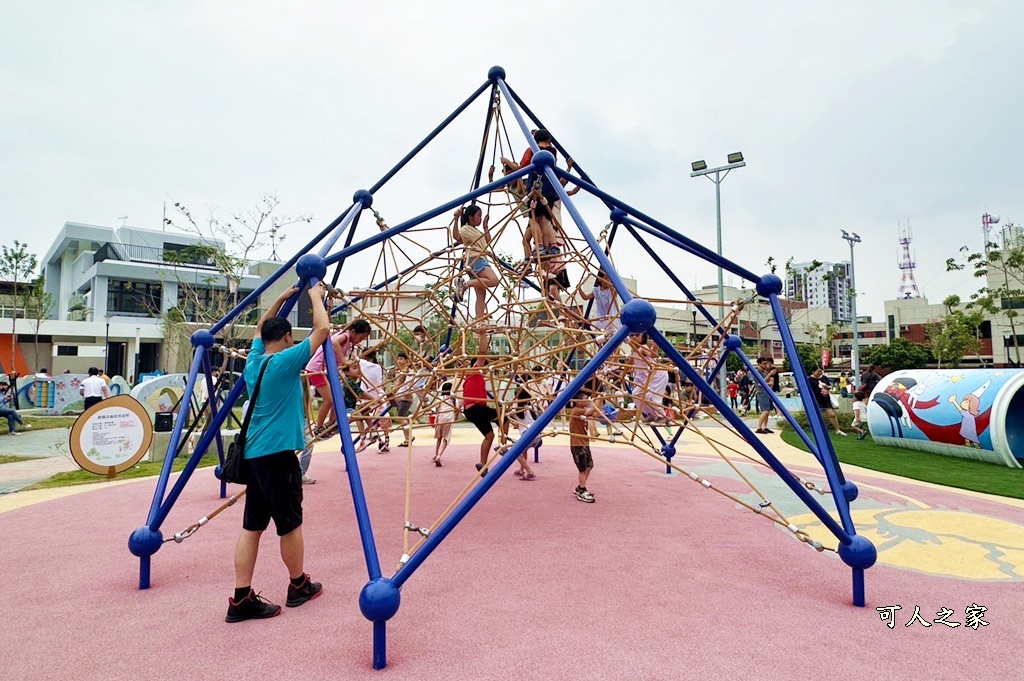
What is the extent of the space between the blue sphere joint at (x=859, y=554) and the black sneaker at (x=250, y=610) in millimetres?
3408

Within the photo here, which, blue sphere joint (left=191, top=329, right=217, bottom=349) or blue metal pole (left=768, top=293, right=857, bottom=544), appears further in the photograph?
→ blue sphere joint (left=191, top=329, right=217, bottom=349)

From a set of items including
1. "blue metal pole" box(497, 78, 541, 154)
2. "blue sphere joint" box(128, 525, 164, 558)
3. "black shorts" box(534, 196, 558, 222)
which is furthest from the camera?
"black shorts" box(534, 196, 558, 222)

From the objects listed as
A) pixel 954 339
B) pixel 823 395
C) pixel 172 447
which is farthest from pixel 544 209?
pixel 954 339

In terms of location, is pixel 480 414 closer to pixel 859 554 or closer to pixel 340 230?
pixel 340 230

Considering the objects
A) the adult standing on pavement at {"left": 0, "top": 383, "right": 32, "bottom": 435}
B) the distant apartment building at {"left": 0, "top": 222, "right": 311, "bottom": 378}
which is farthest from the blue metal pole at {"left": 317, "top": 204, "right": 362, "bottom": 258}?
the distant apartment building at {"left": 0, "top": 222, "right": 311, "bottom": 378}

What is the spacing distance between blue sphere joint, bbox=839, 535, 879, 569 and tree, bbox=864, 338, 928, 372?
134 ft

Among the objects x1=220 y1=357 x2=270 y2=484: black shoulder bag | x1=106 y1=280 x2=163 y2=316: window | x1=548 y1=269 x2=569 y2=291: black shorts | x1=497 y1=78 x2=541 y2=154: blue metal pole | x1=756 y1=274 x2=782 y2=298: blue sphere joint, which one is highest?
x1=106 y1=280 x2=163 y2=316: window

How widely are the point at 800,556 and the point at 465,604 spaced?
2.66 metres

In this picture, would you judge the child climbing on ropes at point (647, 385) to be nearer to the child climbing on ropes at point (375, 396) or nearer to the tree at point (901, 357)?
the child climbing on ropes at point (375, 396)

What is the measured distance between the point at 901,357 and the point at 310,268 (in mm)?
44368

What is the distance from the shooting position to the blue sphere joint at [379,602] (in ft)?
8.71

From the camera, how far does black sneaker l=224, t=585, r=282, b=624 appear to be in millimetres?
3160

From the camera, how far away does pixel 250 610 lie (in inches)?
126

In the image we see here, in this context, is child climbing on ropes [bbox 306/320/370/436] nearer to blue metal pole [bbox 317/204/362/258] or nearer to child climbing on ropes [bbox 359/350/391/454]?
child climbing on ropes [bbox 359/350/391/454]
